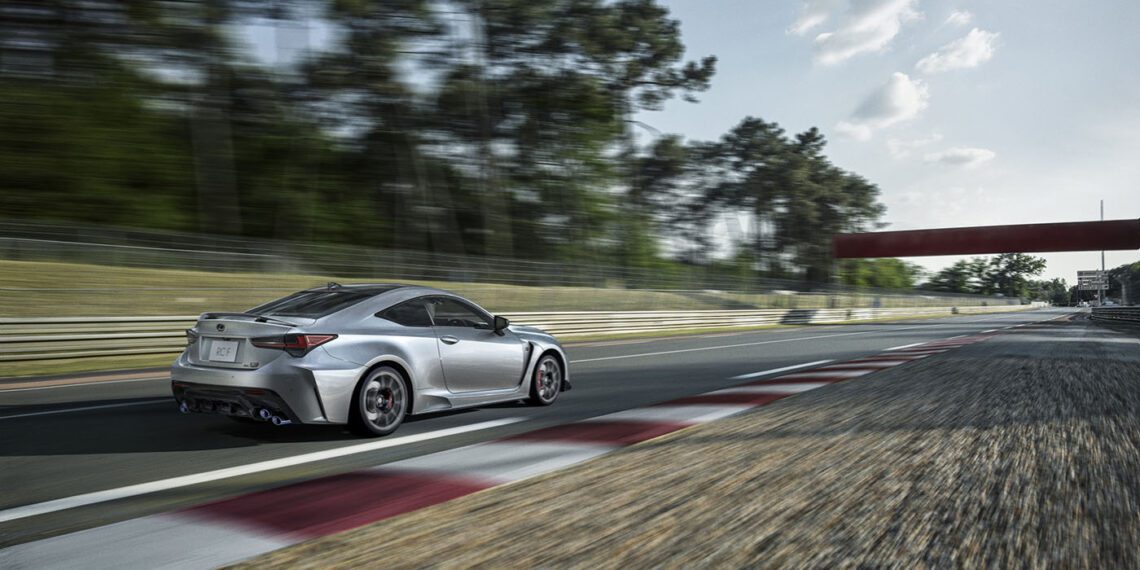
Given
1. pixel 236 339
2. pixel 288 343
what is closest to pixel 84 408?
pixel 236 339

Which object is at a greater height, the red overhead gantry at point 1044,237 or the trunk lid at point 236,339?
the red overhead gantry at point 1044,237

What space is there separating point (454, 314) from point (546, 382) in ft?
3.97

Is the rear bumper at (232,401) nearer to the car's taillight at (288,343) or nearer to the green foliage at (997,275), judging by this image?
the car's taillight at (288,343)

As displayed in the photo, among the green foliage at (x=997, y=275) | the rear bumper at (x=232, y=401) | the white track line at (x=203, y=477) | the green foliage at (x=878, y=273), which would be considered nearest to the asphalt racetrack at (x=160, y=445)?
the white track line at (x=203, y=477)

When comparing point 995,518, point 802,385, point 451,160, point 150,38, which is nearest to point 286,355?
point 995,518

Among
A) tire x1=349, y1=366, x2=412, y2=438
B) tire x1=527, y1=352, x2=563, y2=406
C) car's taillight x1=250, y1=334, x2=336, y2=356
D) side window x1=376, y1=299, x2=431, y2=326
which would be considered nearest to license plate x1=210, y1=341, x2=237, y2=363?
car's taillight x1=250, y1=334, x2=336, y2=356

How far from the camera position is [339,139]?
108 ft

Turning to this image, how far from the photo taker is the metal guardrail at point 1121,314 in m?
29.9

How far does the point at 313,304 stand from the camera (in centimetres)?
645

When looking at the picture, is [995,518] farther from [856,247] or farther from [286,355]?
[856,247]

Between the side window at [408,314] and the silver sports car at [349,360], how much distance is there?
0.01m

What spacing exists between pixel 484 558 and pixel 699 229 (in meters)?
59.9

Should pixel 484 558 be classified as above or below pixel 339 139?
below

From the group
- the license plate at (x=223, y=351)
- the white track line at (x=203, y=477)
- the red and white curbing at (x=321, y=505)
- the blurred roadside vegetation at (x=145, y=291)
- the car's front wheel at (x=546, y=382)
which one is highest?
the blurred roadside vegetation at (x=145, y=291)
